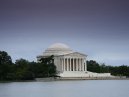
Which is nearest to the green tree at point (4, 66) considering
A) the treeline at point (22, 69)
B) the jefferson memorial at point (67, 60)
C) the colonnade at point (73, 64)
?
the treeline at point (22, 69)

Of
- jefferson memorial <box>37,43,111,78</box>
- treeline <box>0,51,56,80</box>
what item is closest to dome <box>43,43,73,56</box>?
jefferson memorial <box>37,43,111,78</box>

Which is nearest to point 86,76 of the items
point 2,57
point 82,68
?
point 82,68

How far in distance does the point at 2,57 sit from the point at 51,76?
47.7ft

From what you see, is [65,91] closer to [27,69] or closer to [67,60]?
[27,69]

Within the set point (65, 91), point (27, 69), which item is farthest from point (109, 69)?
point (65, 91)

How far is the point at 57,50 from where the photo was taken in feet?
561

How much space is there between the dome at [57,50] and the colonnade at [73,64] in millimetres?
3471

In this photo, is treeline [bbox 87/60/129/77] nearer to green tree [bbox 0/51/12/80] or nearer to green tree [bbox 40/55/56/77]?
green tree [bbox 40/55/56/77]

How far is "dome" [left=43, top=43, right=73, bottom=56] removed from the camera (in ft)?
558

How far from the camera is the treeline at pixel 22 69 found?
124 m

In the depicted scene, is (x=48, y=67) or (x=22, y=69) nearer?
(x=22, y=69)

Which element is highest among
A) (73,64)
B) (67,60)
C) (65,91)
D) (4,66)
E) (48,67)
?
(67,60)

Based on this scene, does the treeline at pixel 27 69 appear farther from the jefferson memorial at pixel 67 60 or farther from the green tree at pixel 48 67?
the jefferson memorial at pixel 67 60

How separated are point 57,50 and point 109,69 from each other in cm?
1761
